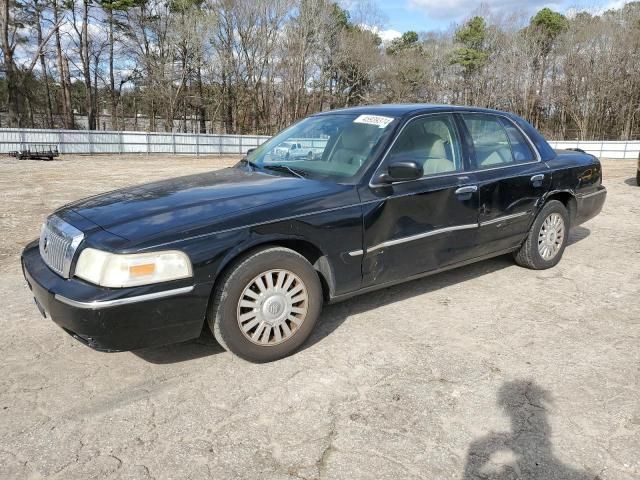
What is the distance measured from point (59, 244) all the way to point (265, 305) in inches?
50.3

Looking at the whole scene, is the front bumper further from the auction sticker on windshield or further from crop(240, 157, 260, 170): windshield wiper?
the auction sticker on windshield

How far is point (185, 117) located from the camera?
43.1 meters

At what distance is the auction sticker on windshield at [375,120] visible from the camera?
3.91 m

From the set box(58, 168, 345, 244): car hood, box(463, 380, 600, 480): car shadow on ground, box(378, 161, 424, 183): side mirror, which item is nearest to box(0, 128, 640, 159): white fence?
box(58, 168, 345, 244): car hood

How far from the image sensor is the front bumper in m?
2.63

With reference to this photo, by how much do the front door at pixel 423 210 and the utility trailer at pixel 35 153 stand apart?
20453 millimetres

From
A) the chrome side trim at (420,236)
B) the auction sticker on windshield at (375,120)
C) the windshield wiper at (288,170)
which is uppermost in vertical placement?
the auction sticker on windshield at (375,120)

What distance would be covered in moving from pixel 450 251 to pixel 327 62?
42482 mm

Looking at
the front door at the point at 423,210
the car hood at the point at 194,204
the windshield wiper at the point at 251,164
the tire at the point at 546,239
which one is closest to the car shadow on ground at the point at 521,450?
the front door at the point at 423,210

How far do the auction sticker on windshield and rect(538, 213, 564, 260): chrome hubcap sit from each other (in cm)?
214

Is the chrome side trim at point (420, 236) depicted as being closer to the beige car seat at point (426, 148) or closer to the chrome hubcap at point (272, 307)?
the beige car seat at point (426, 148)

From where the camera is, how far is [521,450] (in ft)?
7.91

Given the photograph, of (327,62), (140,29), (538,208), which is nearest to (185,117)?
(140,29)

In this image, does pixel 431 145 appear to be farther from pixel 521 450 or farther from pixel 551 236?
pixel 521 450
